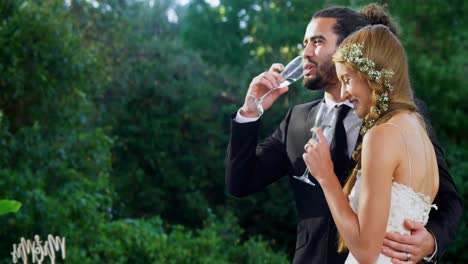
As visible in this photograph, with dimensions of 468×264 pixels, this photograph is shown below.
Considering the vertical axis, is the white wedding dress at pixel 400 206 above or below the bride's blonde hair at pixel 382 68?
below

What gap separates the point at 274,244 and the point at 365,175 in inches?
405

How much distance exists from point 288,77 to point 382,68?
2.17 feet

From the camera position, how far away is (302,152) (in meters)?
3.22

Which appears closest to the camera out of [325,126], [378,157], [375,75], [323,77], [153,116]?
[378,157]

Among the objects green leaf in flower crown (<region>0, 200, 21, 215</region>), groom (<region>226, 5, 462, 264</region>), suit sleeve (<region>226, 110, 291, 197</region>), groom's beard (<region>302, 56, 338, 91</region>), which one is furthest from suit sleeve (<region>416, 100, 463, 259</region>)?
green leaf in flower crown (<region>0, 200, 21, 215</region>)

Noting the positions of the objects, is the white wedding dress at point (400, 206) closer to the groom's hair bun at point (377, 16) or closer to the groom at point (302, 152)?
the groom at point (302, 152)

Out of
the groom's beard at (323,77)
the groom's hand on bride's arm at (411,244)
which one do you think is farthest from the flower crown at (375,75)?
the groom's beard at (323,77)

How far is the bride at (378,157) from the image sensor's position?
7.72ft

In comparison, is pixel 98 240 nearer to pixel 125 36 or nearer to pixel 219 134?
pixel 219 134

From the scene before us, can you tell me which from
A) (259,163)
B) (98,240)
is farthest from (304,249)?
(98,240)

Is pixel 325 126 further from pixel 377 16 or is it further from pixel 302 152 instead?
pixel 377 16

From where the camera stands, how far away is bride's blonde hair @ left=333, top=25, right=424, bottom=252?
247 centimetres

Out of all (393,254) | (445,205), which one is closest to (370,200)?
(393,254)

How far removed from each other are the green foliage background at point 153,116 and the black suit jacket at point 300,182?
3126mm
